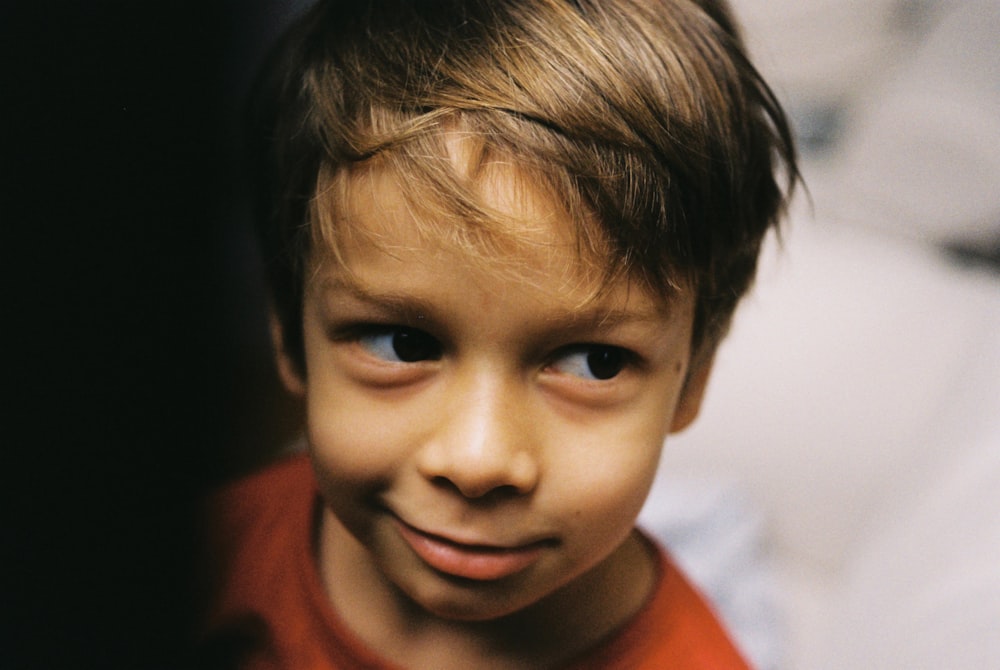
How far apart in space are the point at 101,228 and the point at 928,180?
1073 millimetres

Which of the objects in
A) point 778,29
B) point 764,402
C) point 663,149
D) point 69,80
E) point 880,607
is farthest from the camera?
point 778,29

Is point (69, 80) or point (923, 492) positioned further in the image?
point (923, 492)

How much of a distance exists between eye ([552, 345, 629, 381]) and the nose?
0.11 feet

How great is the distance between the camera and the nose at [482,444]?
35cm

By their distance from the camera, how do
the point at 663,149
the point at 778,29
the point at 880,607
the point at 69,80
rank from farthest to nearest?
the point at 778,29, the point at 880,607, the point at 663,149, the point at 69,80

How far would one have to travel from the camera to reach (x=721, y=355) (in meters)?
1.03

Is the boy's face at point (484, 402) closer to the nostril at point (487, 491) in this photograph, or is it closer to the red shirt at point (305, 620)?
the nostril at point (487, 491)

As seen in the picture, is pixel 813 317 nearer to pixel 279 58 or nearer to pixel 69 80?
pixel 279 58

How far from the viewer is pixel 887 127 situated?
3.64 feet

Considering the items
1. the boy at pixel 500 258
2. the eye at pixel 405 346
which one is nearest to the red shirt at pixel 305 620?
the boy at pixel 500 258

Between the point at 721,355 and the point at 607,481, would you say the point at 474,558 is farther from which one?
the point at 721,355

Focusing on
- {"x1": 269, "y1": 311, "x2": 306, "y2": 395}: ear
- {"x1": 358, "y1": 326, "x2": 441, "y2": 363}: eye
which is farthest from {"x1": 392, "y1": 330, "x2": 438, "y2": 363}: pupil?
{"x1": 269, "y1": 311, "x2": 306, "y2": 395}: ear

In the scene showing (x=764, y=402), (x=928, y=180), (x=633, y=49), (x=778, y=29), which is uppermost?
(x=633, y=49)

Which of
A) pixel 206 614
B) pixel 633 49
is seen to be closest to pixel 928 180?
pixel 633 49
